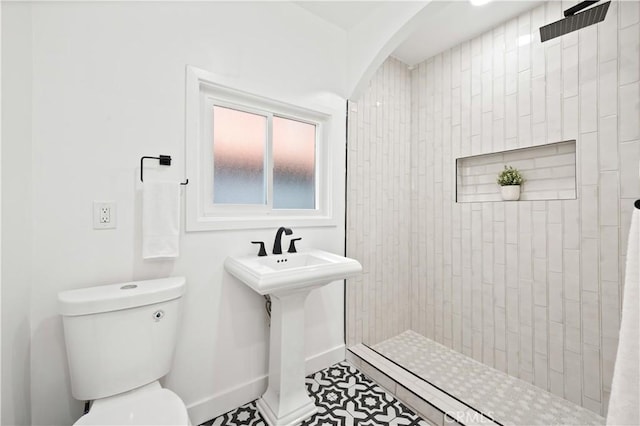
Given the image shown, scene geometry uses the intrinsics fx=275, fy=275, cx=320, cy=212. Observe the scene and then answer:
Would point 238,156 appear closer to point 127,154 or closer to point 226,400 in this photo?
point 127,154

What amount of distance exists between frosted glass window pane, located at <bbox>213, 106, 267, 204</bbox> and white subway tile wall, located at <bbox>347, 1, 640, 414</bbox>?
28.8 inches

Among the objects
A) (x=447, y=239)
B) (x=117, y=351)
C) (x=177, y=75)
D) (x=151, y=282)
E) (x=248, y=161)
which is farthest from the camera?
(x=447, y=239)

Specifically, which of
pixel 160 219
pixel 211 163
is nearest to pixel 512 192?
pixel 211 163

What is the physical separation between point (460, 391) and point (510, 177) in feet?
5.07

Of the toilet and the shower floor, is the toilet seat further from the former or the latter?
the shower floor

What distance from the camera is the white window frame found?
4.98 ft

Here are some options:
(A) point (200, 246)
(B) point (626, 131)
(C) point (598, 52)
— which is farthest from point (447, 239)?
(A) point (200, 246)

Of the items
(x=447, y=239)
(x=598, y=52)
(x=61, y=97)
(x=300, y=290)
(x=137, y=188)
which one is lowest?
(x=300, y=290)

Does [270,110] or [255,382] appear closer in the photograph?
[255,382]

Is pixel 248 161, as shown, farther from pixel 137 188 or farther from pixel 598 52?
pixel 598 52

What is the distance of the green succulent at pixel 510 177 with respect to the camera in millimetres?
2051

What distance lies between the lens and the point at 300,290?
4.90 feet

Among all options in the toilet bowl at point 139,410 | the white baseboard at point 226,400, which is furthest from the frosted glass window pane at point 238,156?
the white baseboard at point 226,400

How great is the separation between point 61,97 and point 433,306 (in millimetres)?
2882
